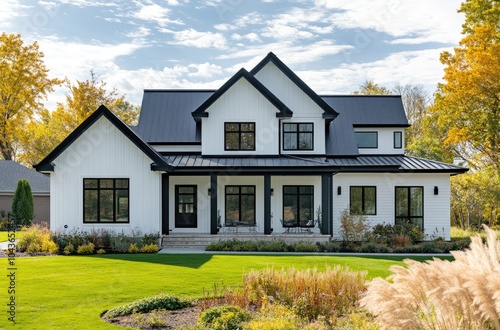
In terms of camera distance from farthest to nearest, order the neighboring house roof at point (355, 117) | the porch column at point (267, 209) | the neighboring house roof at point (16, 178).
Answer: the neighboring house roof at point (16, 178)
the neighboring house roof at point (355, 117)
the porch column at point (267, 209)

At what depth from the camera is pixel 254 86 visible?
25328 mm

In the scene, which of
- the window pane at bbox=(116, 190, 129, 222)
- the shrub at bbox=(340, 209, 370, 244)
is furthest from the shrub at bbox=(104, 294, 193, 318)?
the shrub at bbox=(340, 209, 370, 244)

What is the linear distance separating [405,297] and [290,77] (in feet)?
74.7

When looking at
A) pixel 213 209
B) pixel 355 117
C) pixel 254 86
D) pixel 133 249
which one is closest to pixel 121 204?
pixel 133 249

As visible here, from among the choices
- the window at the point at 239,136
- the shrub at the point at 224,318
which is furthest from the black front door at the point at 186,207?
the shrub at the point at 224,318

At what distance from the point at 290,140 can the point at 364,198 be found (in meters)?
4.66

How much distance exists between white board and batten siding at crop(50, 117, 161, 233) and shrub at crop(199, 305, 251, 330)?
13651mm

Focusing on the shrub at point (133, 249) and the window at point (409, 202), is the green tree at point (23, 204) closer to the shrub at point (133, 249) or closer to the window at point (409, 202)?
the shrub at point (133, 249)

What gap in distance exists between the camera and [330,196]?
2525 cm

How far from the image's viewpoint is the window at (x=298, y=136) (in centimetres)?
2641

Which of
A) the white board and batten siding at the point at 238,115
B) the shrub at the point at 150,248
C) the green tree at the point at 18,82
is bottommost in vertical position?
the shrub at the point at 150,248

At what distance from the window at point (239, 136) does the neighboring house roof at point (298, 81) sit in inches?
128

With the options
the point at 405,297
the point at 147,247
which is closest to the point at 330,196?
the point at 147,247

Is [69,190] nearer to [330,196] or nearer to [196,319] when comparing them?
[330,196]
